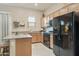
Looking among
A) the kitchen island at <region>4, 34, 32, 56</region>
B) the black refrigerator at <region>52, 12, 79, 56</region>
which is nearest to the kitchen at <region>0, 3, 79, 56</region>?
the kitchen island at <region>4, 34, 32, 56</region>

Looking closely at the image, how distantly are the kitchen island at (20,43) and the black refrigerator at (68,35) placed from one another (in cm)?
65

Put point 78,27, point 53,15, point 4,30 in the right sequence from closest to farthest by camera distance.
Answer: point 78,27
point 4,30
point 53,15

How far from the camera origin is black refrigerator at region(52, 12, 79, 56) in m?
2.27

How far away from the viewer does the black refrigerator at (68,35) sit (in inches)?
89.4

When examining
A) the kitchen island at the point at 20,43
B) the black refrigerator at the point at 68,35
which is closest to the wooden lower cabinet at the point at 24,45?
the kitchen island at the point at 20,43

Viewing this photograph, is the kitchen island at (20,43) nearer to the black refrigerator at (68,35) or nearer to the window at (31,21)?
the window at (31,21)

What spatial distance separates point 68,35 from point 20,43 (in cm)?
100

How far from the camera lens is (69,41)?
2379 mm

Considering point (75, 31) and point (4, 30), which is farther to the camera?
point (4, 30)

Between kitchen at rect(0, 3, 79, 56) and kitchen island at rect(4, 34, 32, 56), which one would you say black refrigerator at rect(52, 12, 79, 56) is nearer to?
kitchen at rect(0, 3, 79, 56)

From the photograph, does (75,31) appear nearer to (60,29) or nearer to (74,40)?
(74,40)

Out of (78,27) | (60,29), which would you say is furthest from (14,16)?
(78,27)

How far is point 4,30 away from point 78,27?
5.69 feet

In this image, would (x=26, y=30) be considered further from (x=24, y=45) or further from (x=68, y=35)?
(x=68, y=35)
